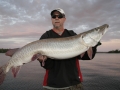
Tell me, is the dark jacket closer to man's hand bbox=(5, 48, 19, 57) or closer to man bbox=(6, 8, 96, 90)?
man bbox=(6, 8, 96, 90)

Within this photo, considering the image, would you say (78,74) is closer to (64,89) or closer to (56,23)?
(64,89)

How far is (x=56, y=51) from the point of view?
4.25m

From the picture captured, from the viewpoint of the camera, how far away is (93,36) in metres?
4.35

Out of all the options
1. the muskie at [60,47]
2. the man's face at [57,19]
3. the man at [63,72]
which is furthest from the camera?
the man's face at [57,19]

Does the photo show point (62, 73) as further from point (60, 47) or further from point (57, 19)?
point (57, 19)

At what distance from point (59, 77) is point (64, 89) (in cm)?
38

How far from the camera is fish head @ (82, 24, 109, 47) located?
429 cm

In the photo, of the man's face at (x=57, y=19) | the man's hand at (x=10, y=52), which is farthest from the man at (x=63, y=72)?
the man's hand at (x=10, y=52)

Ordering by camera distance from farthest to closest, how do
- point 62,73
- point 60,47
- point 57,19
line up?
point 57,19 → point 60,47 → point 62,73

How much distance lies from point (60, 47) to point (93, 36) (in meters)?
1.11

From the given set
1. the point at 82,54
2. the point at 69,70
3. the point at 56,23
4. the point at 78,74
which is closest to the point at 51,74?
the point at 69,70

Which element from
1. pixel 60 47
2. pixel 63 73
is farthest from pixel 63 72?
pixel 60 47

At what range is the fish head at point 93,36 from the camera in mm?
4289

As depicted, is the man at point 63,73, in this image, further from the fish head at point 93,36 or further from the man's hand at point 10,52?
the man's hand at point 10,52
